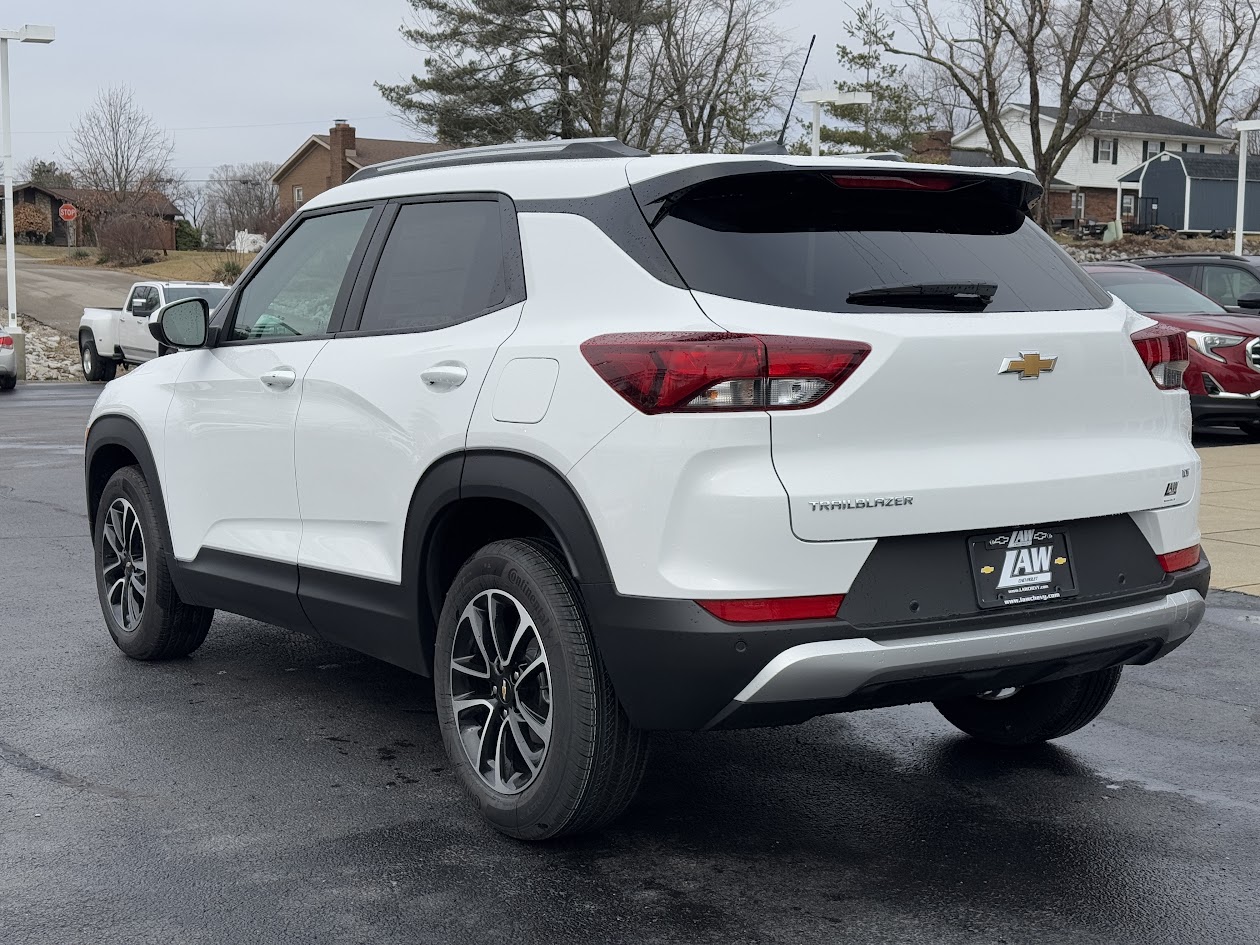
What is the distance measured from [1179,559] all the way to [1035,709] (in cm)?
90

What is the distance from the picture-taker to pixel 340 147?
77.3 meters

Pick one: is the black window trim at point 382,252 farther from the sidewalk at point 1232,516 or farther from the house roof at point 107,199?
the house roof at point 107,199

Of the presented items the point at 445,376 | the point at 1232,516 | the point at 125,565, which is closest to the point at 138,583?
the point at 125,565

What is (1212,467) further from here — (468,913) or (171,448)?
(468,913)

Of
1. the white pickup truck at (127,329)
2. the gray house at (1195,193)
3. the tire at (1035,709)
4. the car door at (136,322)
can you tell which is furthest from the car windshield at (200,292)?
the gray house at (1195,193)

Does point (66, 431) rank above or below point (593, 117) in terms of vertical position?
below

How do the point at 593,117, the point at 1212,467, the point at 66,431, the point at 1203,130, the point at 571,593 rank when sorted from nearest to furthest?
the point at 571,593, the point at 1212,467, the point at 66,431, the point at 593,117, the point at 1203,130

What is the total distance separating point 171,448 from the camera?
5754mm

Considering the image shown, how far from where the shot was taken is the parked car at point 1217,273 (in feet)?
Result: 54.5

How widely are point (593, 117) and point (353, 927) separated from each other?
40863 millimetres

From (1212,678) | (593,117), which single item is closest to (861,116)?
(593,117)

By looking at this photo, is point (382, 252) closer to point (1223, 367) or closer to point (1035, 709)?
point (1035, 709)

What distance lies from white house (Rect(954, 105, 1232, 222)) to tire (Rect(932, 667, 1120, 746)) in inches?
3102

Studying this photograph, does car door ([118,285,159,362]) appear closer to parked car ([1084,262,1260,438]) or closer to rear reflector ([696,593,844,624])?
parked car ([1084,262,1260,438])
